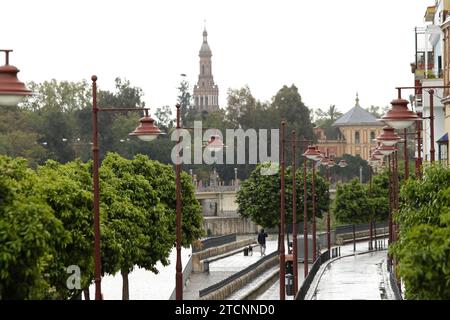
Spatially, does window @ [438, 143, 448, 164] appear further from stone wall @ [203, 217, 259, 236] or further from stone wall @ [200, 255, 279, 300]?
stone wall @ [203, 217, 259, 236]

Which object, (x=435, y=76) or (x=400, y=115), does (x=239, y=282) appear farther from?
(x=400, y=115)

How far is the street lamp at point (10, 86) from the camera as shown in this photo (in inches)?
704

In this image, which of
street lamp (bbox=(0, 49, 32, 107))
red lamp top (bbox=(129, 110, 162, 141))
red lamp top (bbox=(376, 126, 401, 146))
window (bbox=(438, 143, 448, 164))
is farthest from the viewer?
window (bbox=(438, 143, 448, 164))

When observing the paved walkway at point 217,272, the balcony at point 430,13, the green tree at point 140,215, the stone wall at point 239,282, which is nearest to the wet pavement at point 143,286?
the paved walkway at point 217,272

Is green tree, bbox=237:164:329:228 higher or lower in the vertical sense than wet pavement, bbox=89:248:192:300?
higher

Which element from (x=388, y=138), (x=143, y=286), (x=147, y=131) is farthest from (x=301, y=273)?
(x=147, y=131)

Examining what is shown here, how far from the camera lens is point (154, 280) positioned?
57500 millimetres

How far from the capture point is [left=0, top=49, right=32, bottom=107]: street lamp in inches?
704

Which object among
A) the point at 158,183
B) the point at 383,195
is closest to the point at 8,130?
the point at 383,195

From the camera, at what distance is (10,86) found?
1794cm

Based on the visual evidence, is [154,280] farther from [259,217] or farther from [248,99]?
[248,99]

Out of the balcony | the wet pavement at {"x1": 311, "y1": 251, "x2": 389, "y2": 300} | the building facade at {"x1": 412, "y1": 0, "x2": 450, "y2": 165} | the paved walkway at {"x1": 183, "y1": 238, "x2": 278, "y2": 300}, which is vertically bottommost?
the paved walkway at {"x1": 183, "y1": 238, "x2": 278, "y2": 300}

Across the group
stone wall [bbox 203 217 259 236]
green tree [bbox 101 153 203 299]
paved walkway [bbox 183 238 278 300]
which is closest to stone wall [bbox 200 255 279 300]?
paved walkway [bbox 183 238 278 300]

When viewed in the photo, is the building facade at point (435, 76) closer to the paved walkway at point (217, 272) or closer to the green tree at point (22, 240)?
the paved walkway at point (217, 272)
